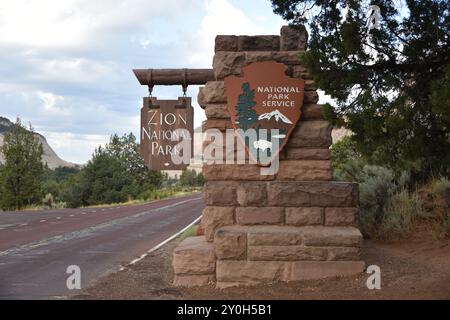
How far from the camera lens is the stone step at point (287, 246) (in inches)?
287

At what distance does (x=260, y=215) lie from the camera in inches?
306

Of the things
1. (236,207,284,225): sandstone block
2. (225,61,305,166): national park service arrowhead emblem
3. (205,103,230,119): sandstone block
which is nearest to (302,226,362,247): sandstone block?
(236,207,284,225): sandstone block

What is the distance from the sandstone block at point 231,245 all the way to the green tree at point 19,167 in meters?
35.5

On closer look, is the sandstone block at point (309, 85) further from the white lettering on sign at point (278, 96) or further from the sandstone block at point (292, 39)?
the sandstone block at point (292, 39)

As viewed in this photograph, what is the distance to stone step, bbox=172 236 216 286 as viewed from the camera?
752cm

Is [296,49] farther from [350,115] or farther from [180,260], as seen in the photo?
[180,260]

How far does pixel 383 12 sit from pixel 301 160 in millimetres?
2261

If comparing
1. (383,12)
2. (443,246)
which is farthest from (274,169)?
(443,246)

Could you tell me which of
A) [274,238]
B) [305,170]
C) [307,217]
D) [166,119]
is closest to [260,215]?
[274,238]

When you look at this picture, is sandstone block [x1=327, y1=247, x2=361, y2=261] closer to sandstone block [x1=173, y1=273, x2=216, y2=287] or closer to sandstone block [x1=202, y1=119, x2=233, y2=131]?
sandstone block [x1=173, y1=273, x2=216, y2=287]

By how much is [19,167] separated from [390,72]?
37.2m

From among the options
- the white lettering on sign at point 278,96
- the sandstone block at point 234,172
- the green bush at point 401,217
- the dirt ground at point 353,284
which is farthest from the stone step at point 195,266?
the green bush at point 401,217

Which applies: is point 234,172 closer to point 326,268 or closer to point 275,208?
point 275,208

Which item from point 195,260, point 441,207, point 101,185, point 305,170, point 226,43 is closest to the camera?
point 195,260
